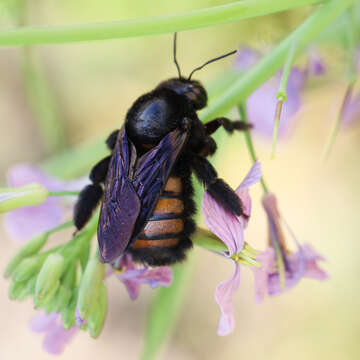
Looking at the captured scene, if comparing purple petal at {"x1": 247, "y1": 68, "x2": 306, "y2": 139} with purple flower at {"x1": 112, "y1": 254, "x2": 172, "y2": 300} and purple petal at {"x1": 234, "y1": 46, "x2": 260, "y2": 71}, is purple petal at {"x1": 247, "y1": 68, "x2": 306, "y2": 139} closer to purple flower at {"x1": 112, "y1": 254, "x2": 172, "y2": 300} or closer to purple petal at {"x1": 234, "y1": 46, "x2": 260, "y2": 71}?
purple petal at {"x1": 234, "y1": 46, "x2": 260, "y2": 71}

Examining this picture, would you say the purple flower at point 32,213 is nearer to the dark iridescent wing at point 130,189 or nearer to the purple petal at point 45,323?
the purple petal at point 45,323

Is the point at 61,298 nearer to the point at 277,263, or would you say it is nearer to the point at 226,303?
the point at 226,303

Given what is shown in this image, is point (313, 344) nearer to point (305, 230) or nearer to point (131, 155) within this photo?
point (305, 230)

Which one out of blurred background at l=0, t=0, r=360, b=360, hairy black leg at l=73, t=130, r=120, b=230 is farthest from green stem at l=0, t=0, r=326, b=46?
blurred background at l=0, t=0, r=360, b=360

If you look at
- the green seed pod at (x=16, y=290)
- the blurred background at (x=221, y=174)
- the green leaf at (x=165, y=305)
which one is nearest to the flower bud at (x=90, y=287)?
the green seed pod at (x=16, y=290)

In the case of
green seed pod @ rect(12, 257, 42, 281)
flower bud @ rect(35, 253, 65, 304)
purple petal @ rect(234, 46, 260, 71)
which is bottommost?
green seed pod @ rect(12, 257, 42, 281)

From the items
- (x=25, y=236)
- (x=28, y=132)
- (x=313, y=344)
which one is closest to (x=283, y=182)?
(x=313, y=344)
